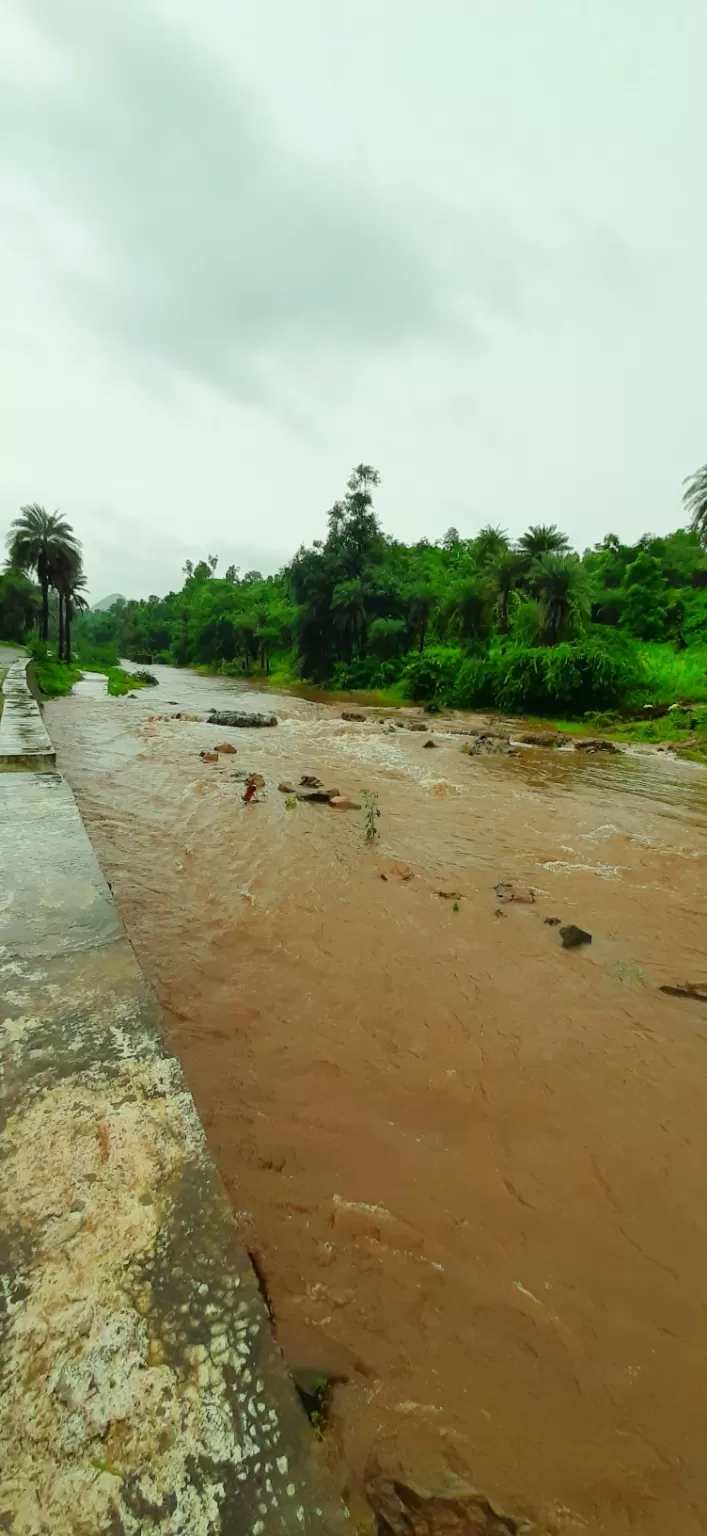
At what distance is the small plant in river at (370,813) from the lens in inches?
286

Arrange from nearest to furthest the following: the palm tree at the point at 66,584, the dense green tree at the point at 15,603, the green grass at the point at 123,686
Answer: the green grass at the point at 123,686
the palm tree at the point at 66,584
the dense green tree at the point at 15,603

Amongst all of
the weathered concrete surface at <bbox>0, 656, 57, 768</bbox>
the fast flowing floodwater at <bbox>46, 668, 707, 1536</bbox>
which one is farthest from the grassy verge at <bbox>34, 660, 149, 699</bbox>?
the fast flowing floodwater at <bbox>46, 668, 707, 1536</bbox>

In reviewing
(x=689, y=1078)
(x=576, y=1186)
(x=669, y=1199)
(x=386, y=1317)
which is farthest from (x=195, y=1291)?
(x=689, y=1078)

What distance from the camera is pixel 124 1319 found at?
1.45 m

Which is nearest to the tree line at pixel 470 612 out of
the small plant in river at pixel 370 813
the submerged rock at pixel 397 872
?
the small plant in river at pixel 370 813

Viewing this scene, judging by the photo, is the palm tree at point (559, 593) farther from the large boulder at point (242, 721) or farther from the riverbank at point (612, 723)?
the large boulder at point (242, 721)

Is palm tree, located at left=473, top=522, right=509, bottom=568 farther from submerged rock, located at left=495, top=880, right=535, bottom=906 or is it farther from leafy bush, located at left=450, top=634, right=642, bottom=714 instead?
submerged rock, located at left=495, top=880, right=535, bottom=906

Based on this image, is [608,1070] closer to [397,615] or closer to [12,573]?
[397,615]

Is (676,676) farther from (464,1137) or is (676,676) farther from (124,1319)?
(124,1319)

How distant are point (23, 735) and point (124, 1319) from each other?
26.5 feet

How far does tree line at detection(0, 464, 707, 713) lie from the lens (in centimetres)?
2472

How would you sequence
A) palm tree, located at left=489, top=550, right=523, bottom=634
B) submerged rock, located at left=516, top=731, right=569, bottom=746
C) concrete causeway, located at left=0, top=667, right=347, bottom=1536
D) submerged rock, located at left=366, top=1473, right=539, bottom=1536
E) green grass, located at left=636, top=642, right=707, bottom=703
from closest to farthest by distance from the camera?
1. concrete causeway, located at left=0, top=667, right=347, bottom=1536
2. submerged rock, located at left=366, top=1473, right=539, bottom=1536
3. submerged rock, located at left=516, top=731, right=569, bottom=746
4. green grass, located at left=636, top=642, right=707, bottom=703
5. palm tree, located at left=489, top=550, right=523, bottom=634

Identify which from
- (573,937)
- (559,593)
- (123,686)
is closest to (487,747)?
(573,937)

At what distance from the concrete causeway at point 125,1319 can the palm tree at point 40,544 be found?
44588 mm
